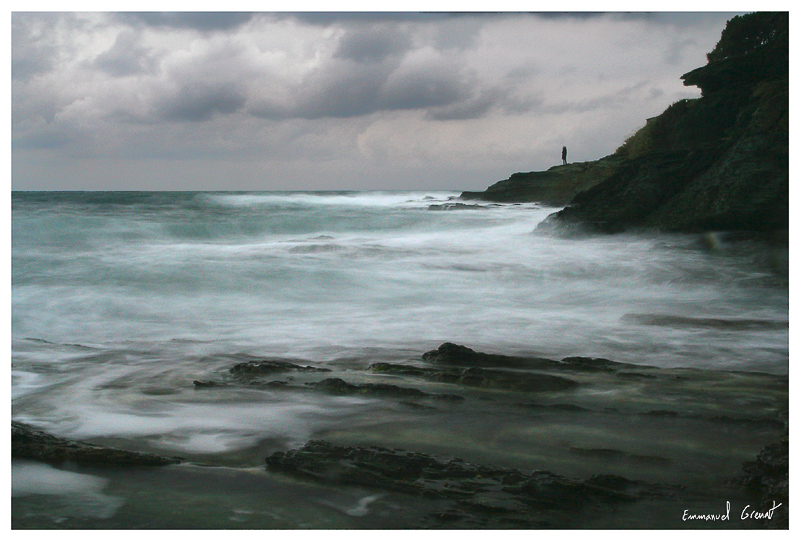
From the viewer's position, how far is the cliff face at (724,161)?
895 cm

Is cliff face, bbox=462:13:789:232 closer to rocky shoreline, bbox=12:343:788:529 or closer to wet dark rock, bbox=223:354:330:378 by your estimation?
rocky shoreline, bbox=12:343:788:529

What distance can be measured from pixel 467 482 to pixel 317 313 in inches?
168

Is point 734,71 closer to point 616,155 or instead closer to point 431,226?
point 431,226

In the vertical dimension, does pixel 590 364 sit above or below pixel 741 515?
above

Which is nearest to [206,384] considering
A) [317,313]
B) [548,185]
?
[317,313]

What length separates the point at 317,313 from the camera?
6902mm

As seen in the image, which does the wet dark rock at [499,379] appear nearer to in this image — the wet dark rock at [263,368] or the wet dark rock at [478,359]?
the wet dark rock at [478,359]

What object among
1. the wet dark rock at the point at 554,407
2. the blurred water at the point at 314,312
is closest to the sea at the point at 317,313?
the blurred water at the point at 314,312

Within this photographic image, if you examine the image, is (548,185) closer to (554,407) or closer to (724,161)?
(724,161)

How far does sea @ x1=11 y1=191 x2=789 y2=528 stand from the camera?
13.0 feet

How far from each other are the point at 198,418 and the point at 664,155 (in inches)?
394

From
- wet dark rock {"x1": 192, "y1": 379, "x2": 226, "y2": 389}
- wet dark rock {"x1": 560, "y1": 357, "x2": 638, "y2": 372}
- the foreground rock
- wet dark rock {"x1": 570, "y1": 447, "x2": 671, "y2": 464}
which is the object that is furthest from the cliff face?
wet dark rock {"x1": 192, "y1": 379, "x2": 226, "y2": 389}

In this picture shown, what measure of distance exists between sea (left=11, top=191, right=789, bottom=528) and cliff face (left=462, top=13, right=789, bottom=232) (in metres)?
0.45

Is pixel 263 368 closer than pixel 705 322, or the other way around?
pixel 263 368
